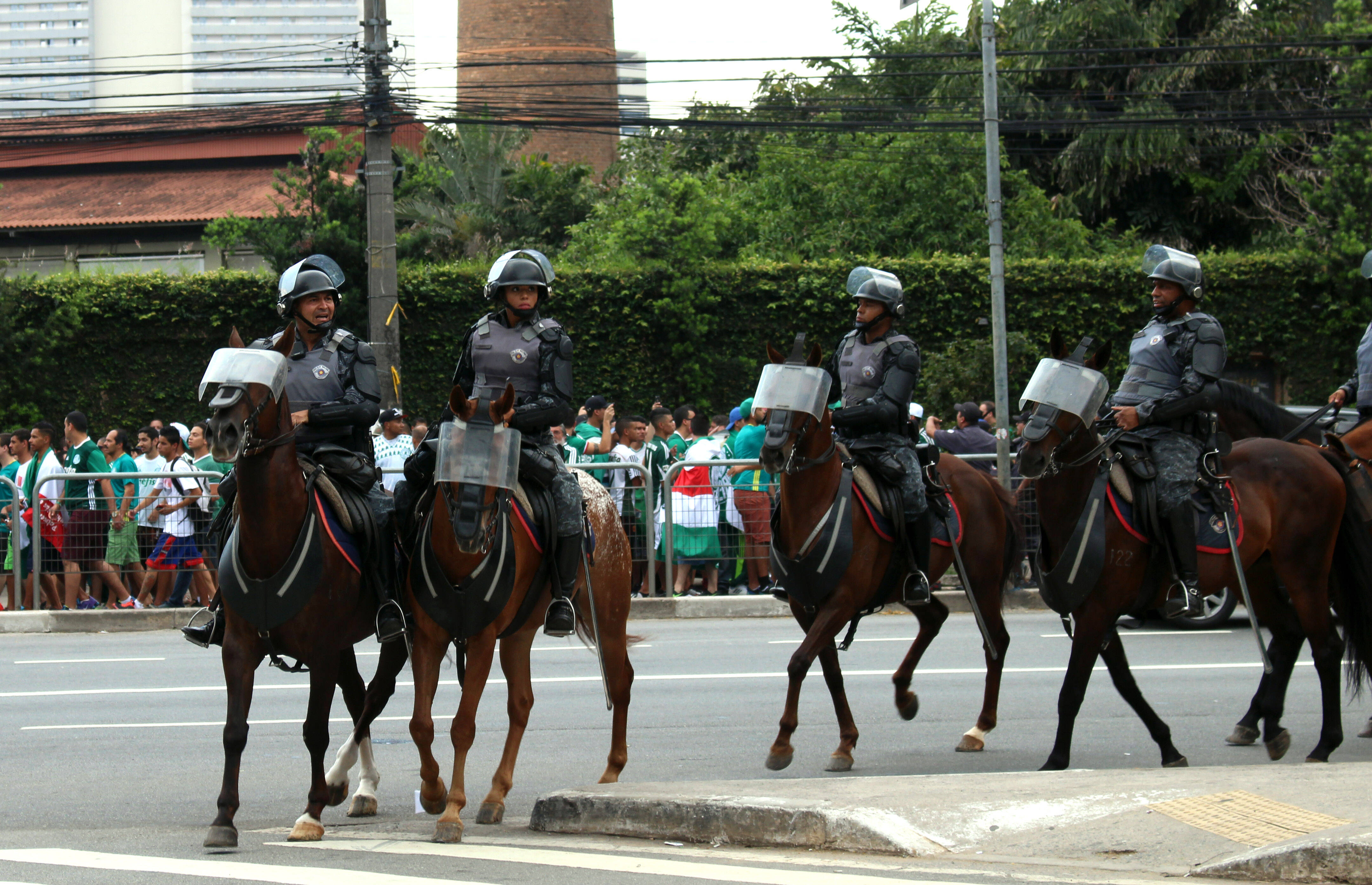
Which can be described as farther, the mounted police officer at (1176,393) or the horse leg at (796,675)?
the mounted police officer at (1176,393)

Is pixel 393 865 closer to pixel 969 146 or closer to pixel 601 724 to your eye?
pixel 601 724

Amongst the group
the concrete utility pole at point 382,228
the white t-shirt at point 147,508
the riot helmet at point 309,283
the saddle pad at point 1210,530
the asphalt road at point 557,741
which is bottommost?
the asphalt road at point 557,741

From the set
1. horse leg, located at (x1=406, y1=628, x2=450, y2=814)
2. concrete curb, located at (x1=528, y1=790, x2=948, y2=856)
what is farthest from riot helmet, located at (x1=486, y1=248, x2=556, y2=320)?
concrete curb, located at (x1=528, y1=790, x2=948, y2=856)

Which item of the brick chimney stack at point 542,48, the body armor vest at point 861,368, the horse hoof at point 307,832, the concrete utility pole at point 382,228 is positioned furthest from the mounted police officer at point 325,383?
the brick chimney stack at point 542,48

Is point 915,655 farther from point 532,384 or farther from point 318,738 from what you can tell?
point 318,738

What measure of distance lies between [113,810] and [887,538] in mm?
4633

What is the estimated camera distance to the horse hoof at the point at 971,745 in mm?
9062

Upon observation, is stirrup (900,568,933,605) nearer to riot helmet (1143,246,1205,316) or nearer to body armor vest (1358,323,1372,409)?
riot helmet (1143,246,1205,316)

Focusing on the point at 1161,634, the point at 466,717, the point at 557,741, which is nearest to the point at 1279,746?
the point at 557,741

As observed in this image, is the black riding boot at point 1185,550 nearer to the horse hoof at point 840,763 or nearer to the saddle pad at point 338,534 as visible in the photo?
the horse hoof at point 840,763

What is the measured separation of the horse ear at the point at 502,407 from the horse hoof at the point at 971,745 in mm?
3851

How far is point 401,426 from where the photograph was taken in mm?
16672

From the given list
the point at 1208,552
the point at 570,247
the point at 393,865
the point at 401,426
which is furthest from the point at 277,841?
the point at 570,247

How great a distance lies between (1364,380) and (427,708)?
6.58 m
